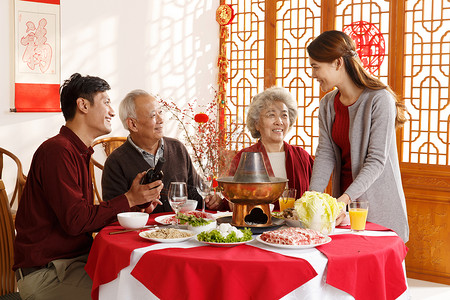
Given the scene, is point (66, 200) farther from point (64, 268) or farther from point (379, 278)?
point (379, 278)

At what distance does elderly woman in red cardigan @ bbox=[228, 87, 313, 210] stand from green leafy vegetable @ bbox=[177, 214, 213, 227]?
0.91 m

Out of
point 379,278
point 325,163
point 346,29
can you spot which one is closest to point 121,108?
point 325,163

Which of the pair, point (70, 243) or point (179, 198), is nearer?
point (179, 198)

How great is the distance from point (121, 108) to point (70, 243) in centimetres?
100

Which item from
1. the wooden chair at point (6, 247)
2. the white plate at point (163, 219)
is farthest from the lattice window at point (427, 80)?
the wooden chair at point (6, 247)

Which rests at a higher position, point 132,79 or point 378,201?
point 132,79

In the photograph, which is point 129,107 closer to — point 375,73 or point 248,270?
point 248,270

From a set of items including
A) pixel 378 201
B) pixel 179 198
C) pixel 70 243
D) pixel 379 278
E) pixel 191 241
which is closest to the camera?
pixel 379 278

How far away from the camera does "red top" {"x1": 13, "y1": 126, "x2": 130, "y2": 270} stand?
2.19 m

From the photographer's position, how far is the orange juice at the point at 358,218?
2.11 m

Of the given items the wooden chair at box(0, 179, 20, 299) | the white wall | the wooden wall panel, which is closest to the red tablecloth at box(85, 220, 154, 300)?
the wooden chair at box(0, 179, 20, 299)

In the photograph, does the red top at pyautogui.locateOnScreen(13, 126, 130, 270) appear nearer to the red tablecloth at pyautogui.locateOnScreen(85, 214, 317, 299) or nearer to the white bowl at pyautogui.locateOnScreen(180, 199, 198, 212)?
the white bowl at pyautogui.locateOnScreen(180, 199, 198, 212)

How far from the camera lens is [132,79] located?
4.79m

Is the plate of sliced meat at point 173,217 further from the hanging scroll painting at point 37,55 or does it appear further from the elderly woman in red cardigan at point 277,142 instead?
the hanging scroll painting at point 37,55
